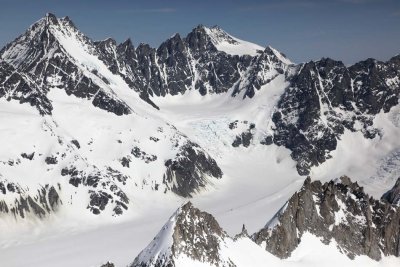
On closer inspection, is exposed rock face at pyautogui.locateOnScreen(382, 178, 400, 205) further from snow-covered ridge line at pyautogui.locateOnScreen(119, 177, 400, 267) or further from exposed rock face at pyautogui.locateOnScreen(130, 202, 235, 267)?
exposed rock face at pyautogui.locateOnScreen(130, 202, 235, 267)

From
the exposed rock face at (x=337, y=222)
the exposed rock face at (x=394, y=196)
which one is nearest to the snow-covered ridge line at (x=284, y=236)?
the exposed rock face at (x=337, y=222)

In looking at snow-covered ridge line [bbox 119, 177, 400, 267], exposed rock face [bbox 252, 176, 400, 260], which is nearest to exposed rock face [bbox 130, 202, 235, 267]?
snow-covered ridge line [bbox 119, 177, 400, 267]

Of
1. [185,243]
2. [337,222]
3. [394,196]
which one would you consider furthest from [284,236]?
[394,196]

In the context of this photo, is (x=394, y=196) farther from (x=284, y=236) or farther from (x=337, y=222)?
(x=284, y=236)


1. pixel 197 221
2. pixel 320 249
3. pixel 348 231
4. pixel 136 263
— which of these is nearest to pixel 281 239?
pixel 320 249

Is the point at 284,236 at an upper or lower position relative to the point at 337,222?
lower

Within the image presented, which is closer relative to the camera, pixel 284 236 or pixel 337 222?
pixel 284 236

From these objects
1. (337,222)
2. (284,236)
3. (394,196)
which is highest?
(394,196)
